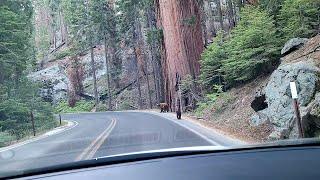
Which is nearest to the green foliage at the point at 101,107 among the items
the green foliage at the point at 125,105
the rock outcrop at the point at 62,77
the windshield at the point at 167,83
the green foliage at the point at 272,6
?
the windshield at the point at 167,83

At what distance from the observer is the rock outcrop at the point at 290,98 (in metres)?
13.3

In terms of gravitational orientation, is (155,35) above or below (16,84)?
above

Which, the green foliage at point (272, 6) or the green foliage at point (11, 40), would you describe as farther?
the green foliage at point (11, 40)

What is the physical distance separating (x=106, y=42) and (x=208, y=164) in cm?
6467

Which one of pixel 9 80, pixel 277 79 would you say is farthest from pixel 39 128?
pixel 277 79

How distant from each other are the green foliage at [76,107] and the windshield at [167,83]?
7.6 inches

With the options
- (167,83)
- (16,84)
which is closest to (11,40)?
(16,84)

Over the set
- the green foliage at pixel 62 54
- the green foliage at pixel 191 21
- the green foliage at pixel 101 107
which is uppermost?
the green foliage at pixel 62 54

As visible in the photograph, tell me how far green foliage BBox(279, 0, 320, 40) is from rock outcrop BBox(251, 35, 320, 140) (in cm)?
426

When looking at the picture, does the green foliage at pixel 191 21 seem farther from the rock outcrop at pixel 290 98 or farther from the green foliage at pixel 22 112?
the rock outcrop at pixel 290 98

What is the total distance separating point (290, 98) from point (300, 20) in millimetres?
8049

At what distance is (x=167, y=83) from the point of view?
39.8 m

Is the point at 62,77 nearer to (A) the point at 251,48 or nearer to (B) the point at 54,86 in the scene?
(B) the point at 54,86

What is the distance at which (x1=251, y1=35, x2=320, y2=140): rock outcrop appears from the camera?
13.3 m
